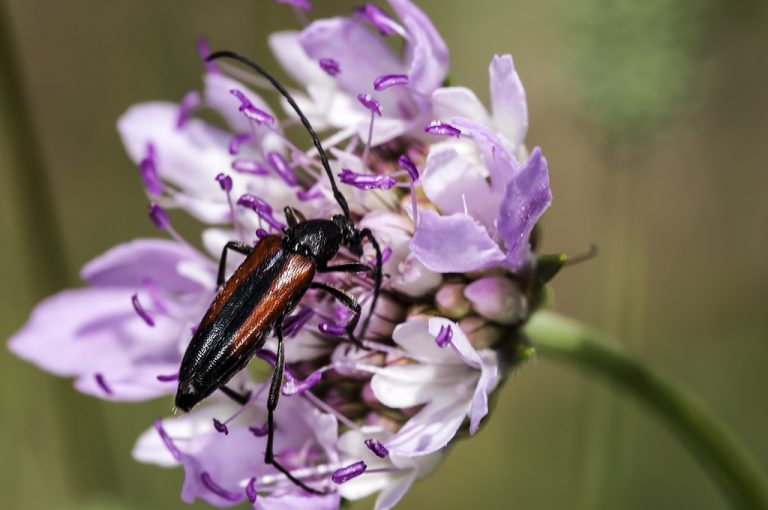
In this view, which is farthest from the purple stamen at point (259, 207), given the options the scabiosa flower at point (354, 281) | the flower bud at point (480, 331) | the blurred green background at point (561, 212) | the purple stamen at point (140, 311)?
the blurred green background at point (561, 212)

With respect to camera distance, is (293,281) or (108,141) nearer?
(293,281)

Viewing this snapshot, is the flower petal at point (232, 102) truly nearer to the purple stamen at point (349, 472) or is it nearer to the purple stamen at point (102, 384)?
the purple stamen at point (102, 384)

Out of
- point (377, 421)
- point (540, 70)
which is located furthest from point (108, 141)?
point (377, 421)

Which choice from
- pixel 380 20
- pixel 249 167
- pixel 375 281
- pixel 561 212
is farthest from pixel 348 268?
pixel 561 212

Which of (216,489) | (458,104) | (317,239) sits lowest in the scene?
(216,489)

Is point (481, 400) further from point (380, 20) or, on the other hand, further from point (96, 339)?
point (96, 339)

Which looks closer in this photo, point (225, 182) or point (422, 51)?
point (422, 51)

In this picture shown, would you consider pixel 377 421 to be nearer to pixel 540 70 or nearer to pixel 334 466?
pixel 334 466

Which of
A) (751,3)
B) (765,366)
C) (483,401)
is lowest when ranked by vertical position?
(765,366)
